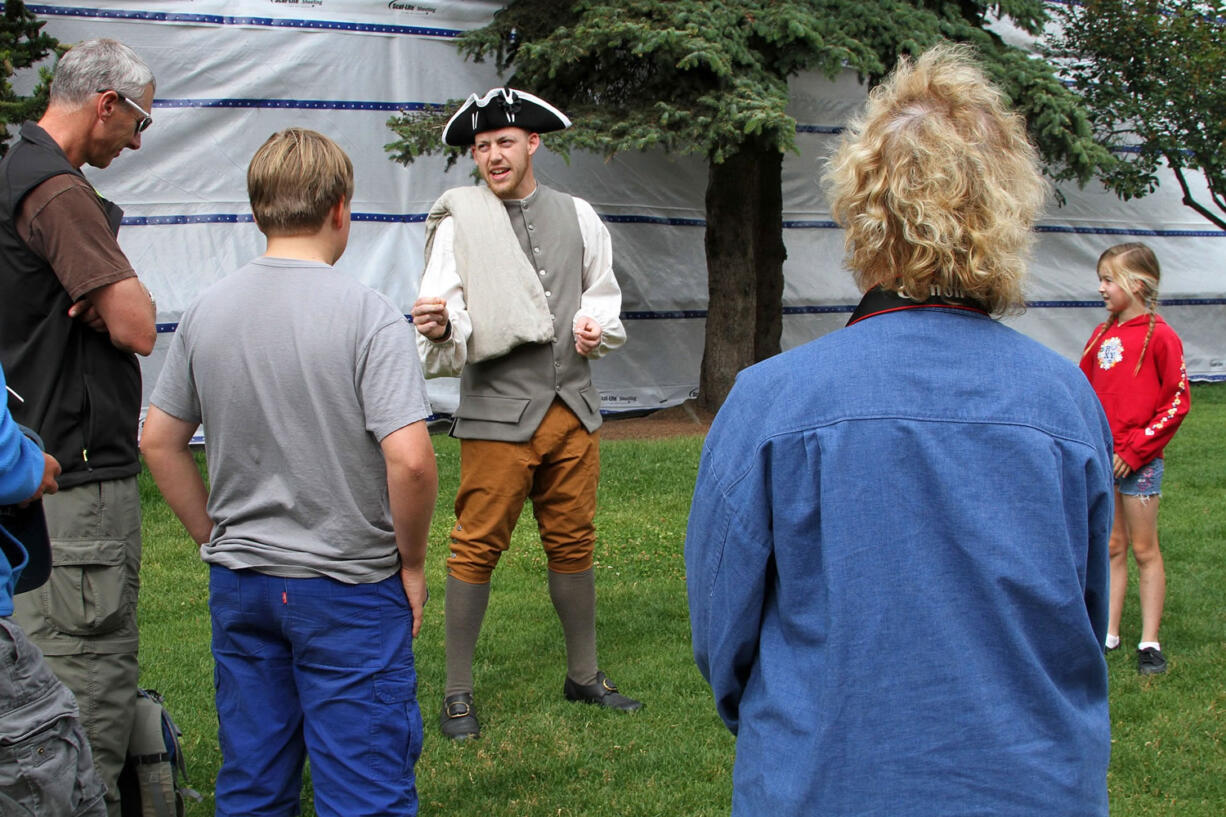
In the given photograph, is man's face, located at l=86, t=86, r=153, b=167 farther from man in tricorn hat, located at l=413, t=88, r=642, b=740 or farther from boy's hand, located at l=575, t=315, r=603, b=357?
boy's hand, located at l=575, t=315, r=603, b=357

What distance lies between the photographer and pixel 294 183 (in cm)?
262

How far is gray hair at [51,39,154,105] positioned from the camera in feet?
10.0

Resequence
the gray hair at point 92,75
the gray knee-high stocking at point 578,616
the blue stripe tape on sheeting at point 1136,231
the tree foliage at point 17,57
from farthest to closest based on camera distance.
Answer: the blue stripe tape on sheeting at point 1136,231
the tree foliage at point 17,57
the gray knee-high stocking at point 578,616
the gray hair at point 92,75

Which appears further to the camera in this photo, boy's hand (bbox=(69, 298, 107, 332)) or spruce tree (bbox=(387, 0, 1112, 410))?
spruce tree (bbox=(387, 0, 1112, 410))

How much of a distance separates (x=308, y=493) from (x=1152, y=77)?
1251 cm

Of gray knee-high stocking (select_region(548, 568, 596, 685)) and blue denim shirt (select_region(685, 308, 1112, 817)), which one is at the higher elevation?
blue denim shirt (select_region(685, 308, 1112, 817))

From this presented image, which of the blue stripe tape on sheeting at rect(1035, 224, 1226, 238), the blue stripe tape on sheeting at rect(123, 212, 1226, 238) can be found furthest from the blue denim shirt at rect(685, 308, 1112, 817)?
the blue stripe tape on sheeting at rect(1035, 224, 1226, 238)

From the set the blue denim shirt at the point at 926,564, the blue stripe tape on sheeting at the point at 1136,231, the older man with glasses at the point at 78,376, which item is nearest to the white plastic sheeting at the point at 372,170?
the blue stripe tape on sheeting at the point at 1136,231

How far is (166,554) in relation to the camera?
6477 millimetres

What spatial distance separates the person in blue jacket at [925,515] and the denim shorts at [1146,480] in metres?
3.34

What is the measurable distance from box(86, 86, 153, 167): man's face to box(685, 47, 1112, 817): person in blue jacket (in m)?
2.12

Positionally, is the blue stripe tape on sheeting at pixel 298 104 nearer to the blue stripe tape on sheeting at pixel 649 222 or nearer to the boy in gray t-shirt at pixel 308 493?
the blue stripe tape on sheeting at pixel 649 222

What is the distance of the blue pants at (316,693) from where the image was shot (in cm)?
262

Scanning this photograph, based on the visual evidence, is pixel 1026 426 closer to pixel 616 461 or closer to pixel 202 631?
pixel 202 631
